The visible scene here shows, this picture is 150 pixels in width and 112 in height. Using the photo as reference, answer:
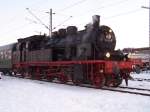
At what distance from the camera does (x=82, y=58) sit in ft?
58.9

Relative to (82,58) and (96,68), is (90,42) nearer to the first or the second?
(82,58)

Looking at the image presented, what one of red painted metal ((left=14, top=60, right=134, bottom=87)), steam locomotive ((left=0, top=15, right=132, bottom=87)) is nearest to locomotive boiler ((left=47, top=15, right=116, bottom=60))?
Answer: steam locomotive ((left=0, top=15, right=132, bottom=87))

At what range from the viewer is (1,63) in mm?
32344

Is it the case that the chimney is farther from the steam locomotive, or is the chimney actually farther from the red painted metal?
the red painted metal

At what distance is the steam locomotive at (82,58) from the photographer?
1719 centimetres

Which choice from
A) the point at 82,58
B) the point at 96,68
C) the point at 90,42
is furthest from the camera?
the point at 82,58

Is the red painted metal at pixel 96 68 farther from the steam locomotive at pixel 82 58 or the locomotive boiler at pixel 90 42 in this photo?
the locomotive boiler at pixel 90 42

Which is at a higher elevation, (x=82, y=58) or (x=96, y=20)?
(x=96, y=20)

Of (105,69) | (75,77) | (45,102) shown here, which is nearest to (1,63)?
(75,77)

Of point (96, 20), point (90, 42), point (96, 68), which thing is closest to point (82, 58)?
point (90, 42)

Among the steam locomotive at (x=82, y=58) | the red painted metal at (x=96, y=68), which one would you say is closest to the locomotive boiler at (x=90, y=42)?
the steam locomotive at (x=82, y=58)

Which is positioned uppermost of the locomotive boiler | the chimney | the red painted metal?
the chimney

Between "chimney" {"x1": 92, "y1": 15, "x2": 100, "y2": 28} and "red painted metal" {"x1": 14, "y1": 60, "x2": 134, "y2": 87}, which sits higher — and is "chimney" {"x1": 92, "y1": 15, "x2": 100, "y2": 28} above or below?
above

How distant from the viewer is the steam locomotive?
17.2 m
